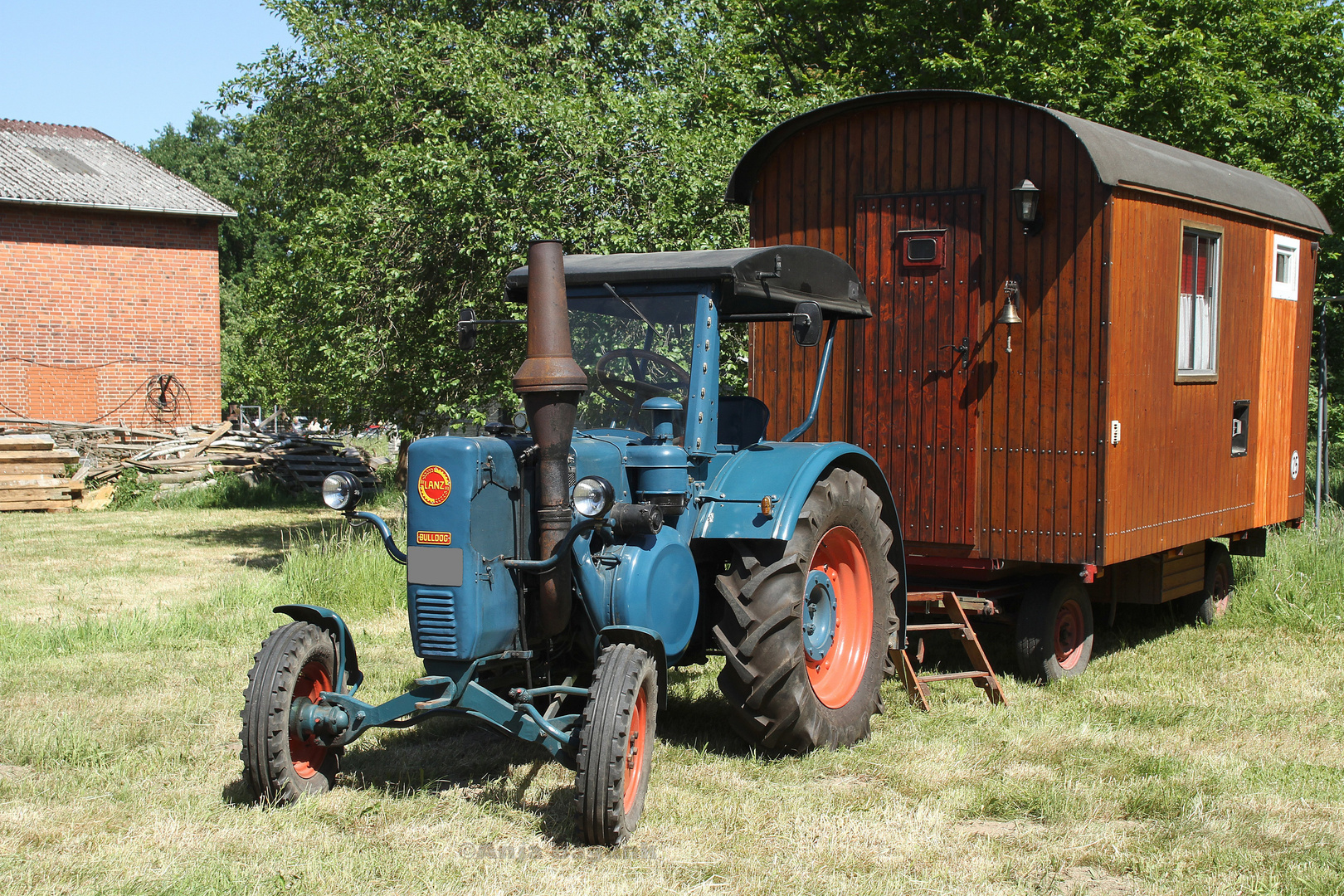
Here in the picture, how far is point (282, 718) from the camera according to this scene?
15.0 ft

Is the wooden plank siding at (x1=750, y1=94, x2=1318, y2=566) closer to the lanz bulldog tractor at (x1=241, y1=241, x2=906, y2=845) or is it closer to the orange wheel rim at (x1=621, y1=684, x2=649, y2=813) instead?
the lanz bulldog tractor at (x1=241, y1=241, x2=906, y2=845)

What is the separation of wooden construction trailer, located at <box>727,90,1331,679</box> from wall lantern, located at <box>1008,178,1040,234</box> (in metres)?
0.02

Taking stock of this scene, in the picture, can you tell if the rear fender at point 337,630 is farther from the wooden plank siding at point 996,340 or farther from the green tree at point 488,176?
the green tree at point 488,176

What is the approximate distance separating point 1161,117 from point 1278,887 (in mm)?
13588

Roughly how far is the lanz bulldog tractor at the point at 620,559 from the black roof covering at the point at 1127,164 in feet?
5.08

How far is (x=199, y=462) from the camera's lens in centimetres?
2153

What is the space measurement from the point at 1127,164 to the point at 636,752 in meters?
4.41

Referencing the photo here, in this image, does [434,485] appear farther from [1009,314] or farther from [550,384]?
[1009,314]

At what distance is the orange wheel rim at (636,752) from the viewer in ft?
14.7

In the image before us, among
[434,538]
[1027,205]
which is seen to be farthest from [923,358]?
[434,538]

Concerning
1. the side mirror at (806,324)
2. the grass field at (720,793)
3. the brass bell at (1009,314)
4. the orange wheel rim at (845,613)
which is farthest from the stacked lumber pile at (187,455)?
the side mirror at (806,324)

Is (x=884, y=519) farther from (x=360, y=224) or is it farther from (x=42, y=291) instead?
(x=42, y=291)

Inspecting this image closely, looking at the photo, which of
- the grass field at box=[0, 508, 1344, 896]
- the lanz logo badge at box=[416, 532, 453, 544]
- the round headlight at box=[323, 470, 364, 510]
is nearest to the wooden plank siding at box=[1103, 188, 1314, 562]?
the grass field at box=[0, 508, 1344, 896]

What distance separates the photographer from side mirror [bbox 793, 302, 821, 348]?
5223 millimetres
